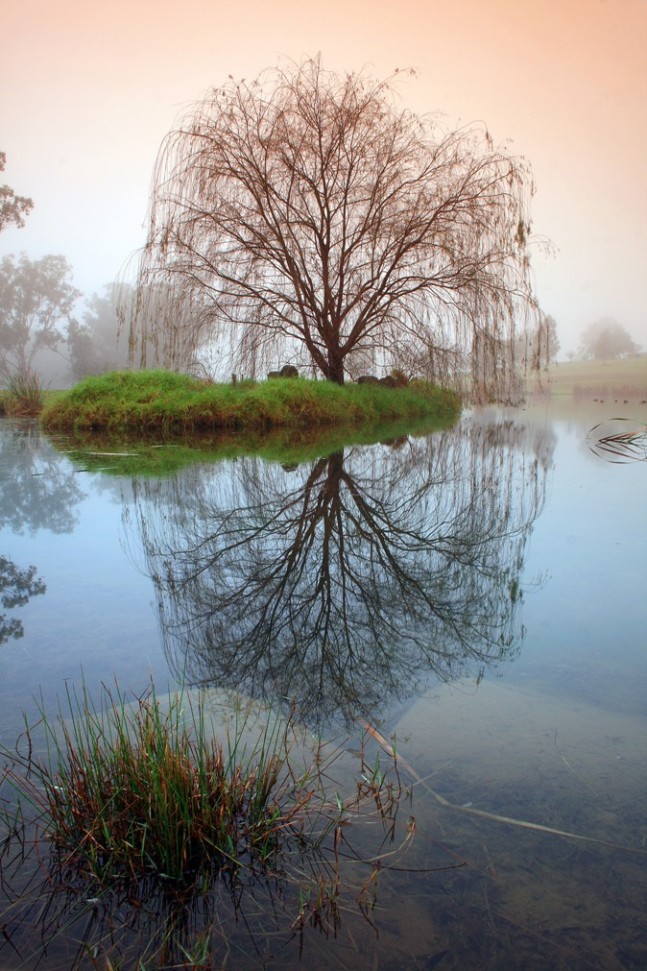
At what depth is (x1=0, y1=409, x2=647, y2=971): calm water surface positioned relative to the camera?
0.98m

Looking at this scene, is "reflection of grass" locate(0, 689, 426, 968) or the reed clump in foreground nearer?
"reflection of grass" locate(0, 689, 426, 968)

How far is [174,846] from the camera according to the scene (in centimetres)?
111

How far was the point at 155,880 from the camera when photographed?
1.10m

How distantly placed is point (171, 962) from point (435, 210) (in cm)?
1178

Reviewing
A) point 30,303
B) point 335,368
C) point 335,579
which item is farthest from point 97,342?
point 335,579

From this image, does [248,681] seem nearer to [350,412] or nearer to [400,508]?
[400,508]

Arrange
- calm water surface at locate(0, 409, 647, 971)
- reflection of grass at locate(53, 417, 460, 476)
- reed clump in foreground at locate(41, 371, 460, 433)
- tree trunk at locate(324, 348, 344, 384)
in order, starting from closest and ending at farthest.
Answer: calm water surface at locate(0, 409, 647, 971)
reflection of grass at locate(53, 417, 460, 476)
reed clump in foreground at locate(41, 371, 460, 433)
tree trunk at locate(324, 348, 344, 384)

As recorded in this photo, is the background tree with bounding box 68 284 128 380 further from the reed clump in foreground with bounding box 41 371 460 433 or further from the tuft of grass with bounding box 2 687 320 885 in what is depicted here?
the tuft of grass with bounding box 2 687 320 885

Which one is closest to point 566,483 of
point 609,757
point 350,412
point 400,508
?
point 400,508

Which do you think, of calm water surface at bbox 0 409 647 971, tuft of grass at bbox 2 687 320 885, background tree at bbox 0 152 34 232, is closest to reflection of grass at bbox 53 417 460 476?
calm water surface at bbox 0 409 647 971

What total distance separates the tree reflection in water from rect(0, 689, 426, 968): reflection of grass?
33cm

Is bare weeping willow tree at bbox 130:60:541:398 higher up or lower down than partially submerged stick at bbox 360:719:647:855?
higher up

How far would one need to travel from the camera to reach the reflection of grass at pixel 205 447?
611 centimetres

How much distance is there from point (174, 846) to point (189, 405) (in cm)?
929
